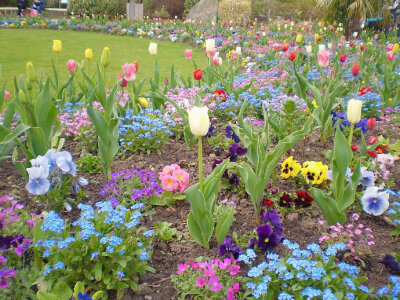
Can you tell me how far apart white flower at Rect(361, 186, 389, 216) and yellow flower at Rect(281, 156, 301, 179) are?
482 millimetres

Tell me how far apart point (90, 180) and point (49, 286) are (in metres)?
1.01

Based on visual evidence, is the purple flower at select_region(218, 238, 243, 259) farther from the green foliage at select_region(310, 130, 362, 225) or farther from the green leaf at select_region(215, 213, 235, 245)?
the green foliage at select_region(310, 130, 362, 225)

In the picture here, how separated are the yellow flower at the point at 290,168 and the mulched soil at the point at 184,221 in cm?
10

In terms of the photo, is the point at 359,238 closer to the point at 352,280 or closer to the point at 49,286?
the point at 352,280

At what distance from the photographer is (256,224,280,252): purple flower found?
5.75ft

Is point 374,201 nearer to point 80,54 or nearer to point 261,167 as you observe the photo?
point 261,167

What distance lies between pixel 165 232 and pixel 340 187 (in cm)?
94

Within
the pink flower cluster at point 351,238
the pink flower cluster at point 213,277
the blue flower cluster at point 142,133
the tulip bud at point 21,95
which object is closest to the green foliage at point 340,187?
the pink flower cluster at point 351,238

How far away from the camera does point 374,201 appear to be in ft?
6.63

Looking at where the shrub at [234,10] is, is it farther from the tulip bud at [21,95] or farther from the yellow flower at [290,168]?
the tulip bud at [21,95]

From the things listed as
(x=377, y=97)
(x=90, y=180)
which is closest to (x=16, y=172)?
(x=90, y=180)

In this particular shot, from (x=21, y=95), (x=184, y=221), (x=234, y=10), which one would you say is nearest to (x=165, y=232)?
(x=184, y=221)

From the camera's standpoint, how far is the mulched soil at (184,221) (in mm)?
1752

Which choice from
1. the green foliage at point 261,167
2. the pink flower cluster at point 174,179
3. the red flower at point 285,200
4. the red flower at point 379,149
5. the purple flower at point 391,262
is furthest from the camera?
the red flower at point 379,149
